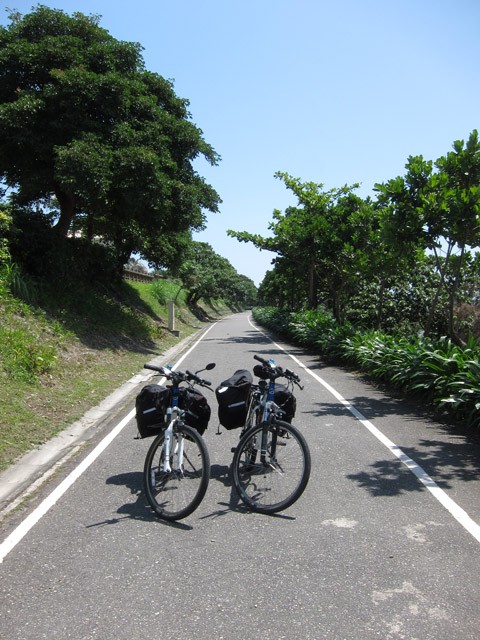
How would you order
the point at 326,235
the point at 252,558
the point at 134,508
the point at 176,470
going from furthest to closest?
the point at 326,235, the point at 134,508, the point at 176,470, the point at 252,558

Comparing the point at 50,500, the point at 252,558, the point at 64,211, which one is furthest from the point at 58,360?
the point at 64,211

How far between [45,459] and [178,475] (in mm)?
2251

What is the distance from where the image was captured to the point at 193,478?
14.0 ft

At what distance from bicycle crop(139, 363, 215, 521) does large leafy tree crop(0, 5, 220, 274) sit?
37.4 ft

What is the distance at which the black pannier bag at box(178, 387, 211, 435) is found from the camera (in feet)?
15.3

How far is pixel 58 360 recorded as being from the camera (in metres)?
10.9

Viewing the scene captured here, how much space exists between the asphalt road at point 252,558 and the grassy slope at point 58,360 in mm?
1341

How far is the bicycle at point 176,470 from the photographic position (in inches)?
165

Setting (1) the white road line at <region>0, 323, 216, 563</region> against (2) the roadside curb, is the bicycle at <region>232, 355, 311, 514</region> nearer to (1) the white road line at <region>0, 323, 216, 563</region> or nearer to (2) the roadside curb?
(1) the white road line at <region>0, 323, 216, 563</region>

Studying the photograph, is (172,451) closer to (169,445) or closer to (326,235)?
(169,445)

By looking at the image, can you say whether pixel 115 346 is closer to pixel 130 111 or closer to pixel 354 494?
pixel 130 111

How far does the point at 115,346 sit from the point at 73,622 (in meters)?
13.0

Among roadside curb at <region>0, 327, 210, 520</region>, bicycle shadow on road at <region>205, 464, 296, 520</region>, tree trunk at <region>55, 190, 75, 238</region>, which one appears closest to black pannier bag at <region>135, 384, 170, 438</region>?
bicycle shadow on road at <region>205, 464, 296, 520</region>

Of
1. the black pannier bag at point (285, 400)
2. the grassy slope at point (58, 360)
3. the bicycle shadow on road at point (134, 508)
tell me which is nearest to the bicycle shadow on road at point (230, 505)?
the bicycle shadow on road at point (134, 508)
